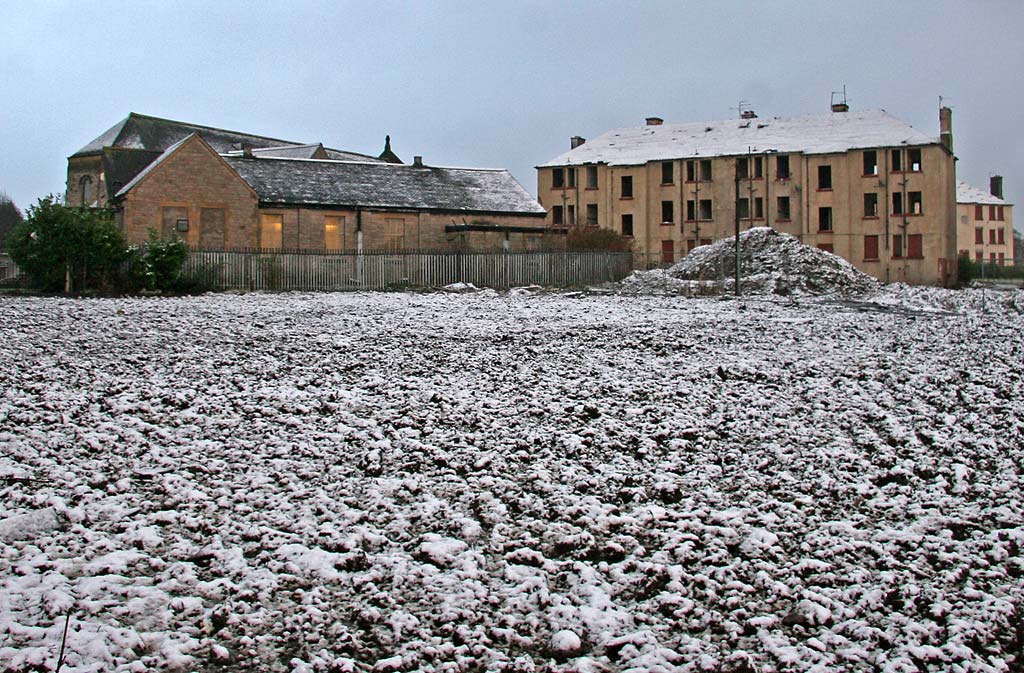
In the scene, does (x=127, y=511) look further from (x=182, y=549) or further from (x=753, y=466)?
(x=753, y=466)

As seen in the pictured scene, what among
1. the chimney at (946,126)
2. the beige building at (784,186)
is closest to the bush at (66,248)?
the beige building at (784,186)

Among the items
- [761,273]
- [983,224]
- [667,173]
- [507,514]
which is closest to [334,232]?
[761,273]

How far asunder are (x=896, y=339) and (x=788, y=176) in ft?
135

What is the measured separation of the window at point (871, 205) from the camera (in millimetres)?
52000

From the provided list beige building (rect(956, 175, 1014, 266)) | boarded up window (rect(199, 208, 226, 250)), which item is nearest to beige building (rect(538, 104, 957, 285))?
boarded up window (rect(199, 208, 226, 250))

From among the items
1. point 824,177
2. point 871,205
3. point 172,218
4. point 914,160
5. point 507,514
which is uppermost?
point 914,160

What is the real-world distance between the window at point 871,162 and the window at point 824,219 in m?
3.09

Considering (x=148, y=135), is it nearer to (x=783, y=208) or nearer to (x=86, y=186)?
(x=86, y=186)

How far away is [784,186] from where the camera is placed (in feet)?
176

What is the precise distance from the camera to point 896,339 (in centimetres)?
1484

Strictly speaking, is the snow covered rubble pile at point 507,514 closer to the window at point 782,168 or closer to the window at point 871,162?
the window at point 871,162

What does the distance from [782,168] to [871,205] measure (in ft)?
18.3

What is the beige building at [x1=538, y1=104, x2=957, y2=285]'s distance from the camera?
51.1 m

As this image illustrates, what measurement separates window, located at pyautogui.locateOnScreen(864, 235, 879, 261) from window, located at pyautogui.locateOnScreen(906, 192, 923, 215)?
8.08 feet
